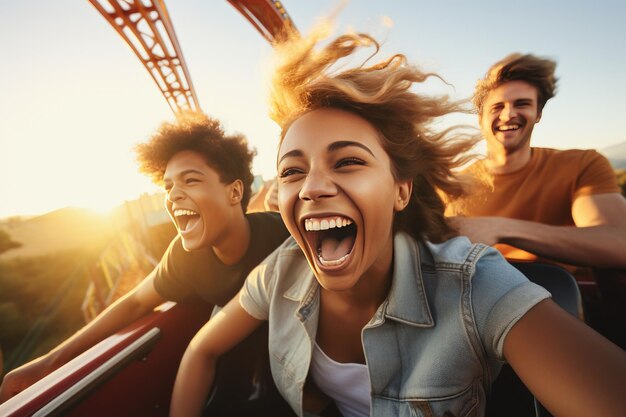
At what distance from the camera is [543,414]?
0.89 metres

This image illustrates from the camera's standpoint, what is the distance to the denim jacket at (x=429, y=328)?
82cm

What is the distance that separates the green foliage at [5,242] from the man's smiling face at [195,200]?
35.5ft

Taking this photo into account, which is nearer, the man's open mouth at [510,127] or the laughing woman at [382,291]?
the laughing woman at [382,291]

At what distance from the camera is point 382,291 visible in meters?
1.13

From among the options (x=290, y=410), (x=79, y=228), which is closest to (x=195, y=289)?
(x=290, y=410)

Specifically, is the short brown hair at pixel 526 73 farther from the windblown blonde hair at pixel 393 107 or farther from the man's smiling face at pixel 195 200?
the man's smiling face at pixel 195 200

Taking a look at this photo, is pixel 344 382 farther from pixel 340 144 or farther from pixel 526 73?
pixel 526 73

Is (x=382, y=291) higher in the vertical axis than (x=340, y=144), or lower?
lower

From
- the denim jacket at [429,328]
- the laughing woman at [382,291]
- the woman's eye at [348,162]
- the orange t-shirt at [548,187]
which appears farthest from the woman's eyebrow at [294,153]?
the orange t-shirt at [548,187]

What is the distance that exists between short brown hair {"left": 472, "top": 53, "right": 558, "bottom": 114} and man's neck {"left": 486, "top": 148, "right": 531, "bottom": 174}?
378mm

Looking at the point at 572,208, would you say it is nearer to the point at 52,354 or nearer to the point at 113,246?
the point at 52,354

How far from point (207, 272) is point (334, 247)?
3.32 feet

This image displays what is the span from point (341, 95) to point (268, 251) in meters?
1.13

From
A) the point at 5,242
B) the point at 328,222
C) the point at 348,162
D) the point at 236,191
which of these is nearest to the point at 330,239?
the point at 328,222
